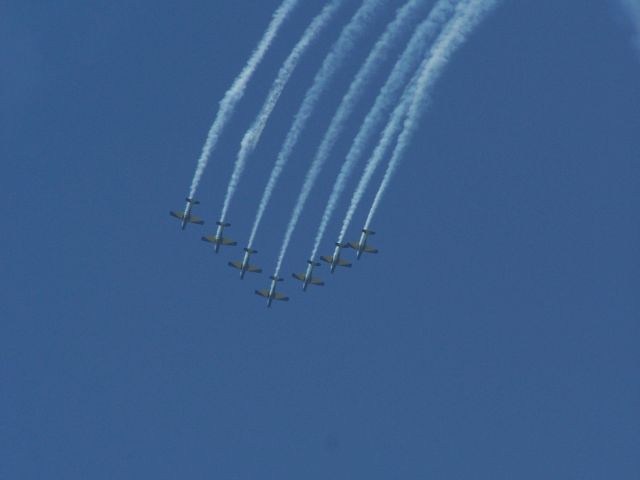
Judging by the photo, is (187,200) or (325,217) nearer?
(325,217)

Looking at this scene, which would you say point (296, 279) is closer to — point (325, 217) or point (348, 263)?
point (348, 263)

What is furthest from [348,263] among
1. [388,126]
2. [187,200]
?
[388,126]

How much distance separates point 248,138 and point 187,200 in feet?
26.4

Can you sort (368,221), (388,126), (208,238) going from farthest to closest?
(208,238), (368,221), (388,126)

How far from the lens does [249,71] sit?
185ft

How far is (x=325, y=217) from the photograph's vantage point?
56.7m

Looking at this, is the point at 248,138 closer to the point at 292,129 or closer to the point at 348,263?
the point at 292,129

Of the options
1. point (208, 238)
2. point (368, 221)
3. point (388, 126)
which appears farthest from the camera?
point (208, 238)

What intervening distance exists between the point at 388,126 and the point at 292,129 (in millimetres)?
3038

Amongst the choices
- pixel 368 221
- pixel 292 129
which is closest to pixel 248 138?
pixel 292 129

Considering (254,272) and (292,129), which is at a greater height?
(292,129)

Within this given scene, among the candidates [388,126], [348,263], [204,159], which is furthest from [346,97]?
[348,263]

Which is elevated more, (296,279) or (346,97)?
(346,97)

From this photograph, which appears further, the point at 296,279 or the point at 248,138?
the point at 296,279
